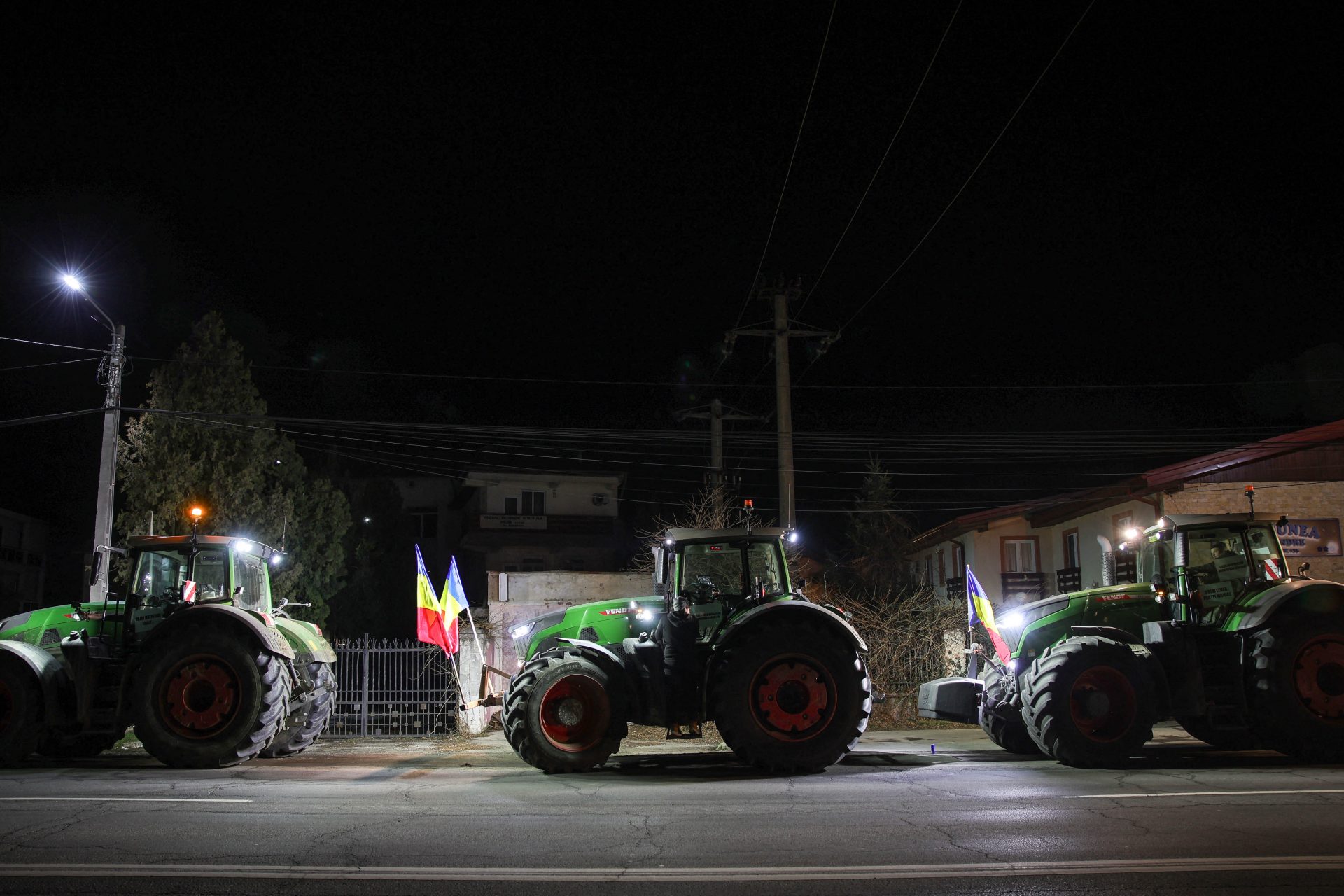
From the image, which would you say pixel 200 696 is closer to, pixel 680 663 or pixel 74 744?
pixel 74 744

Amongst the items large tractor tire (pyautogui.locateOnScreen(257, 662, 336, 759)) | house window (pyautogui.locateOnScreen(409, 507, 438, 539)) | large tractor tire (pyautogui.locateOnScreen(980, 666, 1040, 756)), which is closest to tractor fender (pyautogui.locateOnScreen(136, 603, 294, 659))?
large tractor tire (pyautogui.locateOnScreen(257, 662, 336, 759))

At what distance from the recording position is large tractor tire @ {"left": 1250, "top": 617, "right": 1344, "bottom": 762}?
11.0 meters

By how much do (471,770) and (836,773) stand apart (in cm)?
415

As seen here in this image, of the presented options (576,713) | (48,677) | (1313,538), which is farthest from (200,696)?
(1313,538)

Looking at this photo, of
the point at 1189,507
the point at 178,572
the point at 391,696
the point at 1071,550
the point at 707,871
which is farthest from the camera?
the point at 1071,550

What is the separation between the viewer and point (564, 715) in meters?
10.9

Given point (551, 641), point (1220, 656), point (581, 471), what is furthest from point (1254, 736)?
point (581, 471)

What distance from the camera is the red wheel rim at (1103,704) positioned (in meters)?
10.9

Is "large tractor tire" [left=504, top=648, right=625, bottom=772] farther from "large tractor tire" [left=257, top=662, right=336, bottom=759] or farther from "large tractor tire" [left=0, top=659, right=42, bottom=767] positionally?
"large tractor tire" [left=0, top=659, right=42, bottom=767]

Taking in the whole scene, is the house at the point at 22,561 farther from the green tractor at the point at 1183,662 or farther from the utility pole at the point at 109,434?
the green tractor at the point at 1183,662

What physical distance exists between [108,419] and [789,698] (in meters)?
13.0

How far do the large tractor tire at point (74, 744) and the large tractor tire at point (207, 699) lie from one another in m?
0.83

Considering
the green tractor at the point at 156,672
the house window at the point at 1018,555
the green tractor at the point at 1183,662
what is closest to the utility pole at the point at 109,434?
the green tractor at the point at 156,672

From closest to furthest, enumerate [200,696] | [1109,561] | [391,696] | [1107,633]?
[1107,633] → [200,696] → [1109,561] → [391,696]
